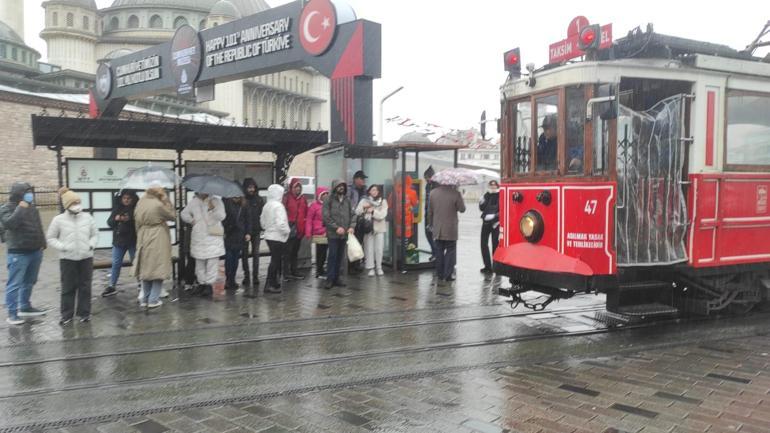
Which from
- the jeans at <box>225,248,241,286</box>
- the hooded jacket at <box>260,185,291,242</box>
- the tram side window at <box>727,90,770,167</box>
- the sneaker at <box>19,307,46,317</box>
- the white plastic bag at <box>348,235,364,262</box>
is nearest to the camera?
the tram side window at <box>727,90,770,167</box>

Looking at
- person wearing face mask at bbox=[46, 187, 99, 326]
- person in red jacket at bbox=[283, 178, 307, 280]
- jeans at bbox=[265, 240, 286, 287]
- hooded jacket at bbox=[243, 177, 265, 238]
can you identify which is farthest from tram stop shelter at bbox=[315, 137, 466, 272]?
person wearing face mask at bbox=[46, 187, 99, 326]

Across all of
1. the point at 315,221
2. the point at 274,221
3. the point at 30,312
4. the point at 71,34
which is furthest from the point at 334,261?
the point at 71,34

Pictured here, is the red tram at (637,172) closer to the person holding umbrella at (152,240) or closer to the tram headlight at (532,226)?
the tram headlight at (532,226)

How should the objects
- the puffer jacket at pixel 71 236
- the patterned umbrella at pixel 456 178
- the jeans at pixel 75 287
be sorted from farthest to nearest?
the patterned umbrella at pixel 456 178 → the jeans at pixel 75 287 → the puffer jacket at pixel 71 236

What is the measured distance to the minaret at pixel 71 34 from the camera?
61.5m

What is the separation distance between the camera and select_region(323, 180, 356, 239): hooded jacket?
34.9ft

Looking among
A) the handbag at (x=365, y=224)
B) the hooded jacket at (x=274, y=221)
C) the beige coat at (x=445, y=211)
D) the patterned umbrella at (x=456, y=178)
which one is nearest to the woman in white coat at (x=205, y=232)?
the hooded jacket at (x=274, y=221)

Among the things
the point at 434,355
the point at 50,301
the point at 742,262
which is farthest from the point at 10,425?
the point at 742,262

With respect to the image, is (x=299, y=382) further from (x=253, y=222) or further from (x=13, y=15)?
(x=13, y=15)

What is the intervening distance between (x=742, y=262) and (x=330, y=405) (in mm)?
5711

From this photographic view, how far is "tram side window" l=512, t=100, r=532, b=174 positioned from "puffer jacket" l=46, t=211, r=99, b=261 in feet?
17.8

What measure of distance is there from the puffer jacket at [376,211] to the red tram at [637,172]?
12.3 ft

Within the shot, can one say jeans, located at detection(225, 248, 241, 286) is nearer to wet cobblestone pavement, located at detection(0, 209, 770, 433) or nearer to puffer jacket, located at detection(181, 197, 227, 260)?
puffer jacket, located at detection(181, 197, 227, 260)

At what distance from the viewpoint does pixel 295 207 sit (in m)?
11.4
